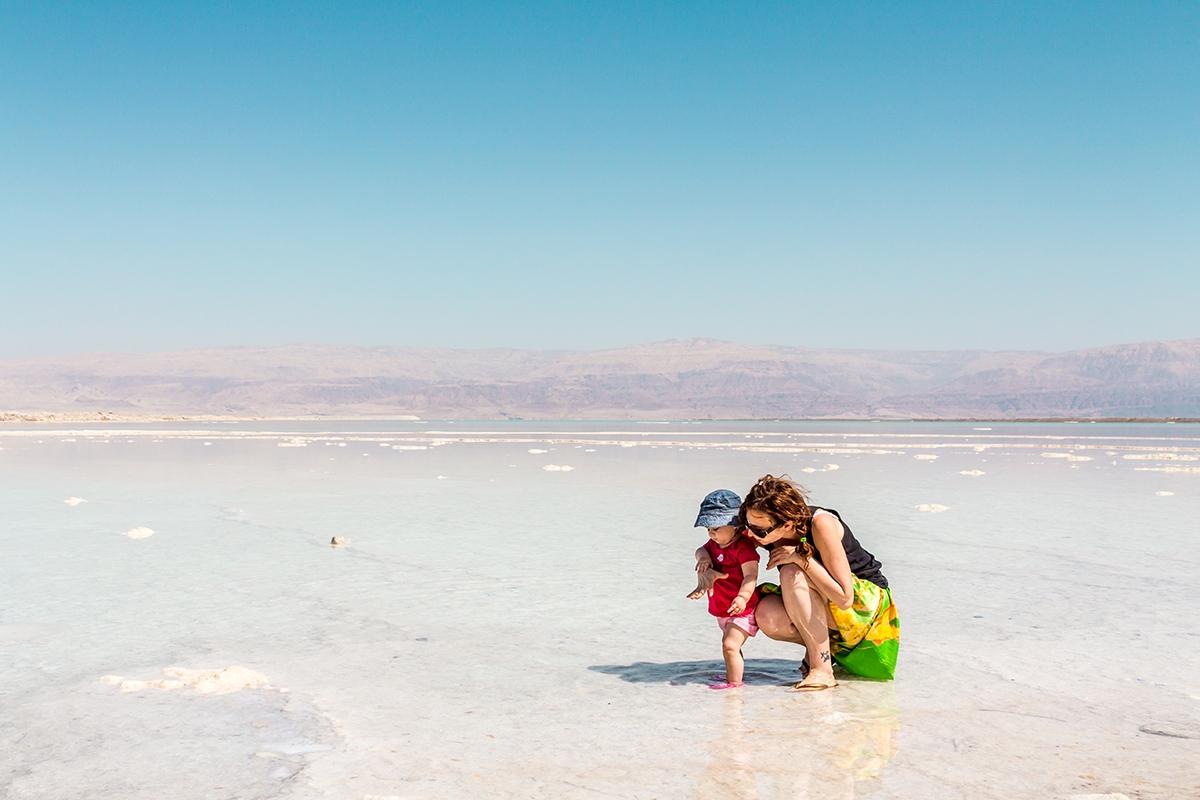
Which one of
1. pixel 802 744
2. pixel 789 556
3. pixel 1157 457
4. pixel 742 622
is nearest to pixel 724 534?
pixel 789 556

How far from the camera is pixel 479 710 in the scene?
149 inches

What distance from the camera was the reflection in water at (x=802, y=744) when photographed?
9.77 ft

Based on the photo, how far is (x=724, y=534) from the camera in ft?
13.5

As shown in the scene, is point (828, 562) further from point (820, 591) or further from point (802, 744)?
point (802, 744)

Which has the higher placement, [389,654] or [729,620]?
[729,620]

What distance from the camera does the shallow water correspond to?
312 centimetres

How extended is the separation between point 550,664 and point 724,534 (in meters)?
1.14

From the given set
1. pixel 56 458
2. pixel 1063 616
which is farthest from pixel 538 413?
pixel 1063 616

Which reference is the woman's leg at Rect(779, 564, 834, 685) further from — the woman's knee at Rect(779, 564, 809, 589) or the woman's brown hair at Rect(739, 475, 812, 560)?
the woman's brown hair at Rect(739, 475, 812, 560)

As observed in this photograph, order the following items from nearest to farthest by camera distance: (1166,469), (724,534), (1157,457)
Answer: (724,534), (1166,469), (1157,457)

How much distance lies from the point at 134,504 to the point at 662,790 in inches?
415

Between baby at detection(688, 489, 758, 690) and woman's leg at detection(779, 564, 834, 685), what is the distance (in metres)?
0.16

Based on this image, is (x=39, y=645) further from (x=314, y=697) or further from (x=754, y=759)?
(x=754, y=759)

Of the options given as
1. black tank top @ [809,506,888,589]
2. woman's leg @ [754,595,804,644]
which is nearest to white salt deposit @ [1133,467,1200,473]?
black tank top @ [809,506,888,589]
